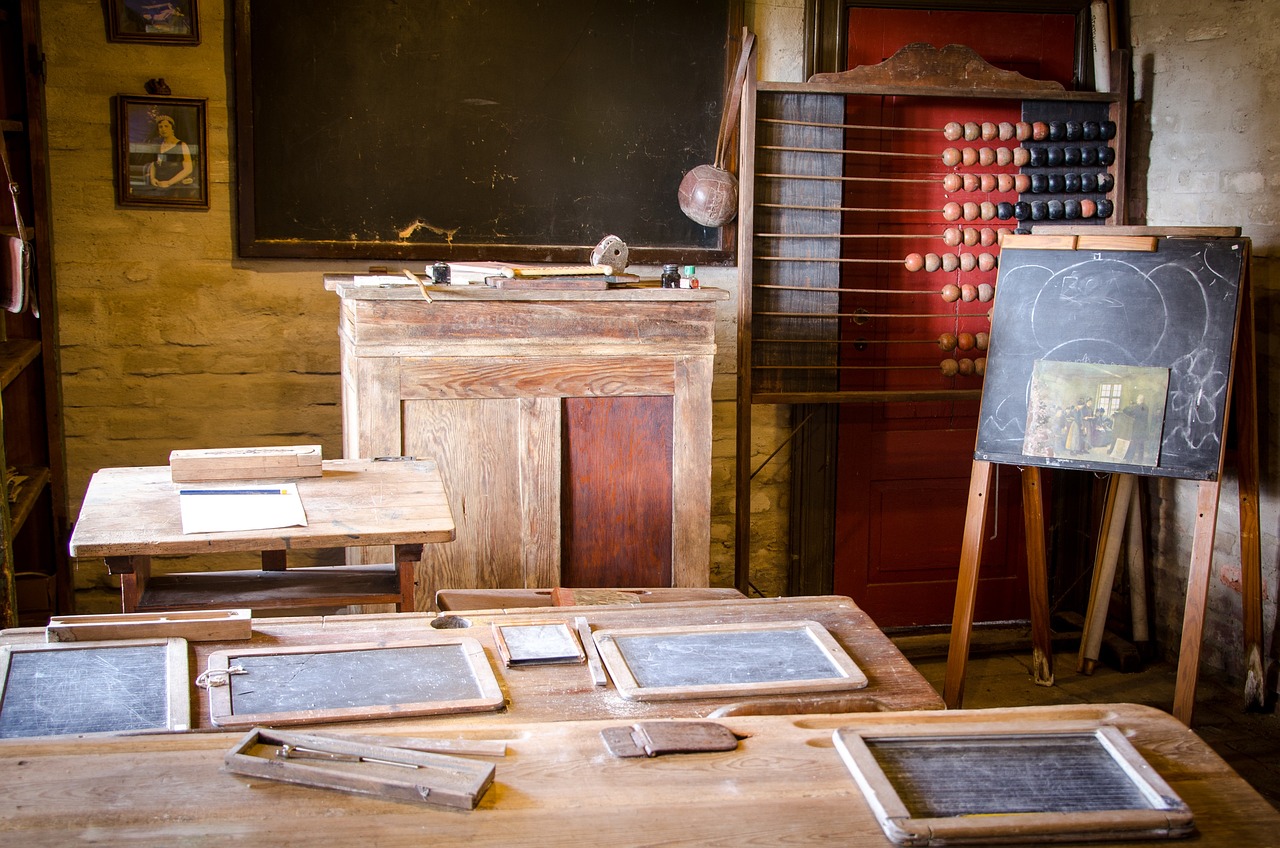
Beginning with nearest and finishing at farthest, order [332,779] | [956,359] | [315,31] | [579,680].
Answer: [332,779], [579,680], [315,31], [956,359]

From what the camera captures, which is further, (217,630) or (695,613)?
(695,613)

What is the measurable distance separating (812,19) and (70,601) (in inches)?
124

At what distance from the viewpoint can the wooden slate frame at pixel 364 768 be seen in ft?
4.20

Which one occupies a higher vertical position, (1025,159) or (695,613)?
(1025,159)

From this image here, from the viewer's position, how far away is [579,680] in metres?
1.75

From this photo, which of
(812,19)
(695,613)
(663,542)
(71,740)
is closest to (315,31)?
(812,19)

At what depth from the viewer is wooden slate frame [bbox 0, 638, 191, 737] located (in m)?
1.56

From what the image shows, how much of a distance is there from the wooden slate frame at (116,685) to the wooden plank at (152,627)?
1cm

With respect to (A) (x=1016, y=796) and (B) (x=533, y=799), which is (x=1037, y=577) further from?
(B) (x=533, y=799)

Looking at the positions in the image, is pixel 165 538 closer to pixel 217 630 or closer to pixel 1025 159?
pixel 217 630

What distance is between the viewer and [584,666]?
5.90 ft

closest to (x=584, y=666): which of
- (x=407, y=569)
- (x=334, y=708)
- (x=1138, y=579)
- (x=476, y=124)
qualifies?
(x=334, y=708)

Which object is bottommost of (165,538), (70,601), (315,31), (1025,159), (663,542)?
(70,601)

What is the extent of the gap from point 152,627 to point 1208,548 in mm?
2798
